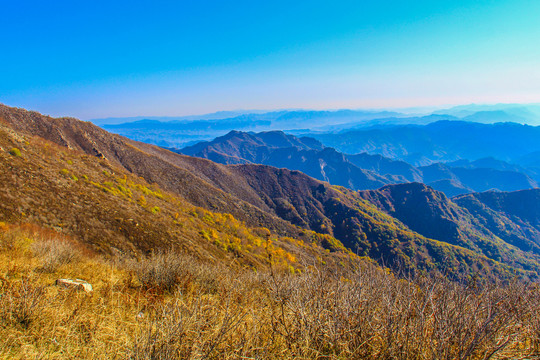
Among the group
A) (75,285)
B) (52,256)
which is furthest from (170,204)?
(75,285)

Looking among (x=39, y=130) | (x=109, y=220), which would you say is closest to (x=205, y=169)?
(x=39, y=130)

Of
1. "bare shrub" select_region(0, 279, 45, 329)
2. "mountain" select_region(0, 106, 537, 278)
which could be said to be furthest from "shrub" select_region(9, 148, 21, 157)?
"bare shrub" select_region(0, 279, 45, 329)

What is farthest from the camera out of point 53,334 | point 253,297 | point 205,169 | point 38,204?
point 205,169

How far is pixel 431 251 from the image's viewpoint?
8619 centimetres

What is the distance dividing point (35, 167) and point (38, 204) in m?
4.93

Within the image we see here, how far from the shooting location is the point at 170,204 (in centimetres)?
2748

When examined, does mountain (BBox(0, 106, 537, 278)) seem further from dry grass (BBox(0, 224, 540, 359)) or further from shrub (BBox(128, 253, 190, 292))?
shrub (BBox(128, 253, 190, 292))

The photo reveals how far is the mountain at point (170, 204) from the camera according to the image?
1277 centimetres

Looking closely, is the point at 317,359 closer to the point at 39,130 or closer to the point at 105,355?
the point at 105,355

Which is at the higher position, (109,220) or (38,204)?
(38,204)

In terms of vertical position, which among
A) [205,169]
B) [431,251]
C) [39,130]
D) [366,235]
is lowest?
[431,251]

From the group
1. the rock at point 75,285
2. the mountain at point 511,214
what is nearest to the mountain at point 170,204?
the rock at point 75,285

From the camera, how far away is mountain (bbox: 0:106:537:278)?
12.8m

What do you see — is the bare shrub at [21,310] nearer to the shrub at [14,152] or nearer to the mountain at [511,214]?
the shrub at [14,152]
